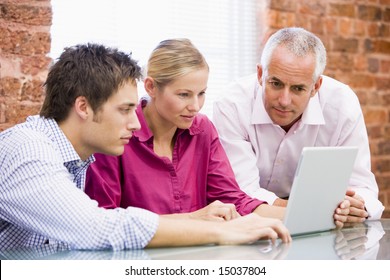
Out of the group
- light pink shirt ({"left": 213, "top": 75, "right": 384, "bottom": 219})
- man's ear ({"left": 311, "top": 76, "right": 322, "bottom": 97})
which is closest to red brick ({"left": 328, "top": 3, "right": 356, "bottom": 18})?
light pink shirt ({"left": 213, "top": 75, "right": 384, "bottom": 219})

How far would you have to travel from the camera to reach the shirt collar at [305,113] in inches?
93.4

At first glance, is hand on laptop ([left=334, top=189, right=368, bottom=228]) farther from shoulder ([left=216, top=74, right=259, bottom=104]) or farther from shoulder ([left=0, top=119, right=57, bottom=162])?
shoulder ([left=0, top=119, right=57, bottom=162])

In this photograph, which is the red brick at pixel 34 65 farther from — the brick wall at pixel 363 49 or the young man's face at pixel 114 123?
the brick wall at pixel 363 49

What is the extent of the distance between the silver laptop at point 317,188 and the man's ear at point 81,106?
566 mm

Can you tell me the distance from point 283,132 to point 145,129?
0.70m

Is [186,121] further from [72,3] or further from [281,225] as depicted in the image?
[72,3]

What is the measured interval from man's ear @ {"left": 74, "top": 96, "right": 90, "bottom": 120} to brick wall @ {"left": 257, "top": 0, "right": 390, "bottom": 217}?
6.73 ft

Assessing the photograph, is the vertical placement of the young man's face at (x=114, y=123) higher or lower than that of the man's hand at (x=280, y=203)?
higher

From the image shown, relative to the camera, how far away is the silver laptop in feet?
4.86

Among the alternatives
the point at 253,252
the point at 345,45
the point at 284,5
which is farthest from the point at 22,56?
the point at 345,45

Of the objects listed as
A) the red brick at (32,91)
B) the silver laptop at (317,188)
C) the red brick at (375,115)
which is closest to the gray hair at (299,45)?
the silver laptop at (317,188)

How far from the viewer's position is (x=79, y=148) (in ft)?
5.24
